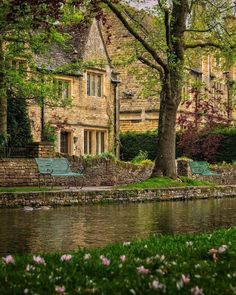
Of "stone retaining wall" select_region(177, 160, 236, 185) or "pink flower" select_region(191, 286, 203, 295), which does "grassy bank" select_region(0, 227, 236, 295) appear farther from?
"stone retaining wall" select_region(177, 160, 236, 185)

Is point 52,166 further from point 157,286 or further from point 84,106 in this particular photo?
point 157,286

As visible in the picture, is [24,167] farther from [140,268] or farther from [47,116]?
[140,268]

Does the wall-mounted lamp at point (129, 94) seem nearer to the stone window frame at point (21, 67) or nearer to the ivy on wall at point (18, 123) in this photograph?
the ivy on wall at point (18, 123)

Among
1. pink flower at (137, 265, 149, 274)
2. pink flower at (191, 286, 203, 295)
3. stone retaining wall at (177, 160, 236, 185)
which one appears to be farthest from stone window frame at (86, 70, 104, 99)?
pink flower at (191, 286, 203, 295)

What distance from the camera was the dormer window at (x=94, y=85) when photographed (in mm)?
40094

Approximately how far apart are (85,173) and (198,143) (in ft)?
48.5

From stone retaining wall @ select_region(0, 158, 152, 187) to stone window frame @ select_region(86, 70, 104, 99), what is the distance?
9422mm

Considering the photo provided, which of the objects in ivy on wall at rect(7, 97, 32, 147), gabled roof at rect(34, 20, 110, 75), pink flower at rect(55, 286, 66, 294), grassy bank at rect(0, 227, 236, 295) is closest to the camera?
pink flower at rect(55, 286, 66, 294)

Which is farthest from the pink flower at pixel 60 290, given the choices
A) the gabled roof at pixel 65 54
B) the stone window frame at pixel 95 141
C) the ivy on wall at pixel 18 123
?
the stone window frame at pixel 95 141

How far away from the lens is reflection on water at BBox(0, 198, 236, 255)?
11197 millimetres

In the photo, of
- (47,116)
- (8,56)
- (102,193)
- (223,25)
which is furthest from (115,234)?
(47,116)

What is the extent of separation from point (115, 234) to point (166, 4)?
16.1 metres

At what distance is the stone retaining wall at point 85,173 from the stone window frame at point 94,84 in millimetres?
9422

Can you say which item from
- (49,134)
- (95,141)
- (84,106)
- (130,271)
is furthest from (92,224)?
(95,141)
